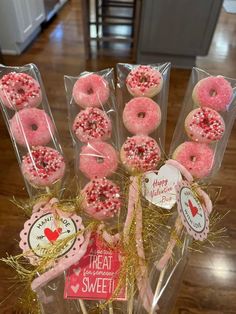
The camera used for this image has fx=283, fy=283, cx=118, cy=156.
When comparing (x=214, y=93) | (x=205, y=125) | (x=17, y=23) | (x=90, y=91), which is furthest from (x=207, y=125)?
(x=17, y=23)

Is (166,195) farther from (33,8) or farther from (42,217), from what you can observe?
(33,8)

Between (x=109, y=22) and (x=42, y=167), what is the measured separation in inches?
93.2

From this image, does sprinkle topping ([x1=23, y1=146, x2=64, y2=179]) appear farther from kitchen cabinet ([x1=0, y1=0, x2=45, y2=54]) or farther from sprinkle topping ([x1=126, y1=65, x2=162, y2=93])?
kitchen cabinet ([x1=0, y1=0, x2=45, y2=54])

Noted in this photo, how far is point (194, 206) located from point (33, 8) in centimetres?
254

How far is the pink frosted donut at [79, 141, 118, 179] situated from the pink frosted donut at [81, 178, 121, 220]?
5cm

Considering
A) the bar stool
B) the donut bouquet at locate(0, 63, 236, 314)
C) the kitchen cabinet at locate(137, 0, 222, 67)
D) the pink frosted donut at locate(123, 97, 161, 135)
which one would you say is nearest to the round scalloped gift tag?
the donut bouquet at locate(0, 63, 236, 314)

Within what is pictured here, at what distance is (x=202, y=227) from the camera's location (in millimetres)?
578

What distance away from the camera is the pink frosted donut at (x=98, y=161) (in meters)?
0.68

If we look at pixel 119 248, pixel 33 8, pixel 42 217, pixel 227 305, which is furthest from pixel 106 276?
pixel 33 8

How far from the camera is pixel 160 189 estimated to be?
618mm

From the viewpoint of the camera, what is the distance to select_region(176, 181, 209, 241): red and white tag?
55 centimetres

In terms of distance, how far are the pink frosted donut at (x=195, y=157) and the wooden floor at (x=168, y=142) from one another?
1.20 ft

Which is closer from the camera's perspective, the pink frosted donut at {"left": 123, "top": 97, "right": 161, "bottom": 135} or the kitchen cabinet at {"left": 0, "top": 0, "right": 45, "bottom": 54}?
the pink frosted donut at {"left": 123, "top": 97, "right": 161, "bottom": 135}

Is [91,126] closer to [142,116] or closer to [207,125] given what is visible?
[142,116]
